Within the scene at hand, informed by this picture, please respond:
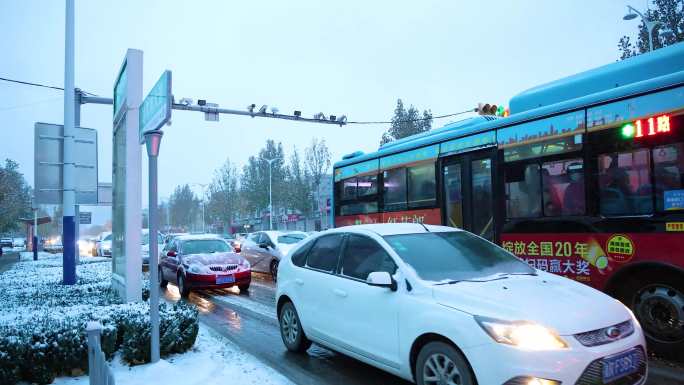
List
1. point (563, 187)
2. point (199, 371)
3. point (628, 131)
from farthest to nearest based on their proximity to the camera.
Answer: point (563, 187) < point (628, 131) < point (199, 371)

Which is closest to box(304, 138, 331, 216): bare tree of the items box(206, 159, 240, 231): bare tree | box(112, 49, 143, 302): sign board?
box(206, 159, 240, 231): bare tree

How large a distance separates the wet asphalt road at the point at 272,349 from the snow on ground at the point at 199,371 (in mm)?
259

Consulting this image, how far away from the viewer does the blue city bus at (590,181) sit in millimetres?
5902

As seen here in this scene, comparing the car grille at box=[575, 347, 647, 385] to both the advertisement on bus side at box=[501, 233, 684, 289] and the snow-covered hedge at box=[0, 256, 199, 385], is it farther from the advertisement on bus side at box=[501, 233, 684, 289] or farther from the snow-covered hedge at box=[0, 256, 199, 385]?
the snow-covered hedge at box=[0, 256, 199, 385]

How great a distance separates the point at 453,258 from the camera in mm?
5078

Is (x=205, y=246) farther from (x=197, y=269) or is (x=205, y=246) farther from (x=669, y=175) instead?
(x=669, y=175)

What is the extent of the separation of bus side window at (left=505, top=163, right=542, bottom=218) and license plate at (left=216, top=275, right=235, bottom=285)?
736cm

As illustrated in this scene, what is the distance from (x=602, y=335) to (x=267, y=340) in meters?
4.84

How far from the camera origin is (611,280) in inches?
253

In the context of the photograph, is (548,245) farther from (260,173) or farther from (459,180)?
(260,173)

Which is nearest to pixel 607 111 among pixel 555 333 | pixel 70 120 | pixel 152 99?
pixel 555 333

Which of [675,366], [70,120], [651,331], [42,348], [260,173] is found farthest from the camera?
[260,173]

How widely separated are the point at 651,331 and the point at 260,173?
Answer: 7589 centimetres

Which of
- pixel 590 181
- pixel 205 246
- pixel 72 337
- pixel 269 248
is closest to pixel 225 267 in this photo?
pixel 205 246
